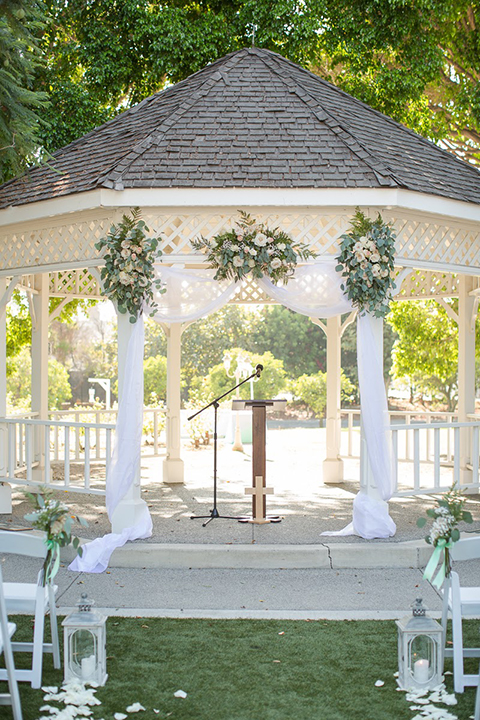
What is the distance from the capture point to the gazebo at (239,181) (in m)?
7.29

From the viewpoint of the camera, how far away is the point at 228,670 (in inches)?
182

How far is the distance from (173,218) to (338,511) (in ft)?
12.7

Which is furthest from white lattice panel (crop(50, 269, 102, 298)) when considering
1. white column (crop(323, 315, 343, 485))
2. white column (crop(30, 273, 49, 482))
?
white column (crop(323, 315, 343, 485))

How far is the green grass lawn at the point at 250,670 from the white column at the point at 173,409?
209 inches

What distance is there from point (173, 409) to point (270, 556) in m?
4.27

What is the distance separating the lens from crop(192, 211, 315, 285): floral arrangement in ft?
24.0

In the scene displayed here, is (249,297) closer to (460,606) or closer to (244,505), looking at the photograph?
(244,505)

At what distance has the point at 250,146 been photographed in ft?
25.6

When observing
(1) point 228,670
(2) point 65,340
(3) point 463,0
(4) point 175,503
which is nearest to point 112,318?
(2) point 65,340

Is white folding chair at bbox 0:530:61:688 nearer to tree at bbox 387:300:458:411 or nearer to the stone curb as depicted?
the stone curb

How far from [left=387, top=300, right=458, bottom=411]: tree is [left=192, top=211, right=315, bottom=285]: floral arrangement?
25.2 feet

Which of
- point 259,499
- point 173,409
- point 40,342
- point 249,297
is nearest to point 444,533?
point 259,499

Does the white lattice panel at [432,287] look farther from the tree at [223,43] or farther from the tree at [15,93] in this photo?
the tree at [15,93]

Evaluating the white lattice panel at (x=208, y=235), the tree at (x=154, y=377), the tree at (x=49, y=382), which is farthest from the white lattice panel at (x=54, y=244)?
the tree at (x=154, y=377)
